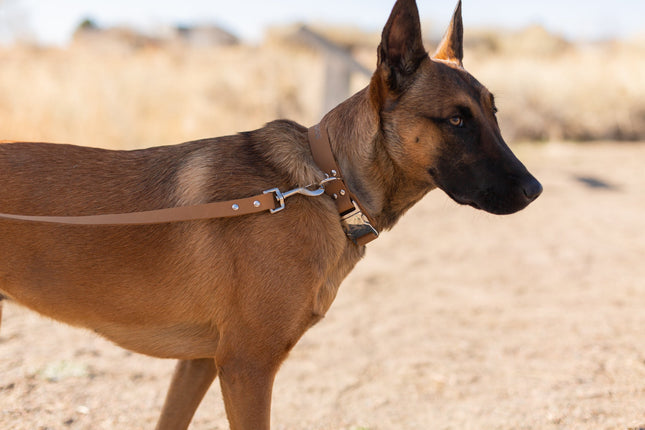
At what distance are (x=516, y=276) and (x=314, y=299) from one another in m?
4.22

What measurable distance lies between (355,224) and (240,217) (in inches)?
19.5

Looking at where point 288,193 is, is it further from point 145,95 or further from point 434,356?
point 145,95

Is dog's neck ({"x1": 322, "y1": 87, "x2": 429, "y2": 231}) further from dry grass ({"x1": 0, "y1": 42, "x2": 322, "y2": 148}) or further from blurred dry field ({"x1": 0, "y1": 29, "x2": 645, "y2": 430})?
dry grass ({"x1": 0, "y1": 42, "x2": 322, "y2": 148})

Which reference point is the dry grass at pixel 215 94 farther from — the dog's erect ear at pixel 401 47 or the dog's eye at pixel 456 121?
the dog's eye at pixel 456 121

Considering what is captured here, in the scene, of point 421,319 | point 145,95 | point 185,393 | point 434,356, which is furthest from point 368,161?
point 145,95

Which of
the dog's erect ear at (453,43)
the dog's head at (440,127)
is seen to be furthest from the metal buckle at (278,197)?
the dog's erect ear at (453,43)

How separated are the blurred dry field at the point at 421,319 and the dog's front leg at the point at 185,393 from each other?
1.81 ft

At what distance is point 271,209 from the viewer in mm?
2258

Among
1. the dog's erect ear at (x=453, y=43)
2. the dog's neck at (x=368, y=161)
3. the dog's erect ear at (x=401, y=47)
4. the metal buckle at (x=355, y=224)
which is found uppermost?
the dog's erect ear at (x=453, y=43)

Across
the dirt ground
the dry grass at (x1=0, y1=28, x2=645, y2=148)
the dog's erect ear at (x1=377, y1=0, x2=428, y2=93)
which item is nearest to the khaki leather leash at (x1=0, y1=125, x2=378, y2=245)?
the dog's erect ear at (x1=377, y1=0, x2=428, y2=93)

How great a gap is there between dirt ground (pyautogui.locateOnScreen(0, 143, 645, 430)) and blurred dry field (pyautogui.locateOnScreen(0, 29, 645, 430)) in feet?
0.05

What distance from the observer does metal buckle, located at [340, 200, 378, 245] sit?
2.39 m

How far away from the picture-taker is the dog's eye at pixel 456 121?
93.0 inches

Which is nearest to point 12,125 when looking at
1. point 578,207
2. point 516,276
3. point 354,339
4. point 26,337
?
point 26,337
